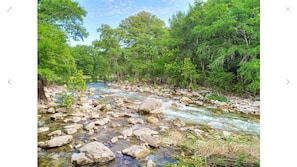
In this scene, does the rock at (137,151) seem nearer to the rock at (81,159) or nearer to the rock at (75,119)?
the rock at (81,159)

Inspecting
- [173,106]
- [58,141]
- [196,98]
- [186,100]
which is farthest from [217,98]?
[58,141]

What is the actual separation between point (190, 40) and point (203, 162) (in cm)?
262

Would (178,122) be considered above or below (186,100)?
below

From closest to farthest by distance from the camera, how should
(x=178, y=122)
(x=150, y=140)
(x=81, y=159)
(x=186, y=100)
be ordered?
(x=81, y=159) < (x=150, y=140) < (x=178, y=122) < (x=186, y=100)

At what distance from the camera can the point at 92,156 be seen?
4.47 ft

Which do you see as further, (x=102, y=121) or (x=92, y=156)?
(x=102, y=121)

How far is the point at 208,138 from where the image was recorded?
1800 millimetres

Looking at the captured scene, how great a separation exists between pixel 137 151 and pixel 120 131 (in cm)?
54

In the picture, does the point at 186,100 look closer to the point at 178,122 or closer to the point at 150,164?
the point at 178,122

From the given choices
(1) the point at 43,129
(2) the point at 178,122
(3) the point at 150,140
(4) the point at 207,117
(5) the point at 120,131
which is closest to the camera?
(3) the point at 150,140

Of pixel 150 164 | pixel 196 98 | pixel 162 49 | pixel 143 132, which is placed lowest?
pixel 150 164

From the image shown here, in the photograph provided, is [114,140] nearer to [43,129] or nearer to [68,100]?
[43,129]
